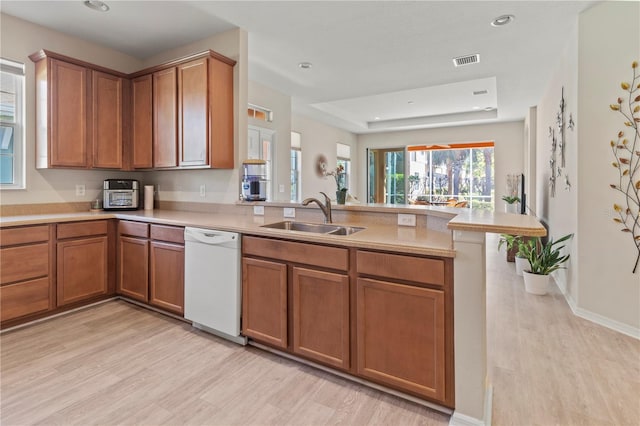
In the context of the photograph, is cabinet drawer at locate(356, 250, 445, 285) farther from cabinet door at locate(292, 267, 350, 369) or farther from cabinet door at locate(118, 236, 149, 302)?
cabinet door at locate(118, 236, 149, 302)

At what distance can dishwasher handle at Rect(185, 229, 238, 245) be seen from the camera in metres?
2.33

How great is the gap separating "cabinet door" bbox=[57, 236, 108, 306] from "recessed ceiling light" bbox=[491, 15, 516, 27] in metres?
4.14

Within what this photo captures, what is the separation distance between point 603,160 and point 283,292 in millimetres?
2843

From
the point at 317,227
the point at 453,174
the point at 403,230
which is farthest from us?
the point at 453,174

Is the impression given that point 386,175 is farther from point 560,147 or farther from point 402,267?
point 402,267

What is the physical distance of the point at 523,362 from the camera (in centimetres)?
219

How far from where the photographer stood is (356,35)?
328cm

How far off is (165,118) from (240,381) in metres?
2.64

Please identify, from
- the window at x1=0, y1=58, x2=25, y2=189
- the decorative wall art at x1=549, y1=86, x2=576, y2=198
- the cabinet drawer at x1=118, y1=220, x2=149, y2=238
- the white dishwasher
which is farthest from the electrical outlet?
the window at x1=0, y1=58, x2=25, y2=189

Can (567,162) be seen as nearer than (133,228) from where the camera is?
No

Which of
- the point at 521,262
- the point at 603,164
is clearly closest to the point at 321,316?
the point at 603,164

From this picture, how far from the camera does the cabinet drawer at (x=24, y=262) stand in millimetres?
2518

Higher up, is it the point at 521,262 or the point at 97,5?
the point at 97,5

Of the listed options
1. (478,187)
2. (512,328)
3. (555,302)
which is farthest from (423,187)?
(512,328)
